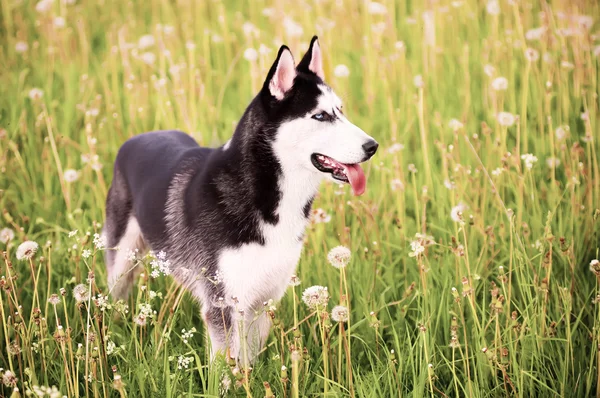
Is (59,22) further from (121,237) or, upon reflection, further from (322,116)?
(322,116)

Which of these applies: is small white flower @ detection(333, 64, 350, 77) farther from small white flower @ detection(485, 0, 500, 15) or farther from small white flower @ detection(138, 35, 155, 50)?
small white flower @ detection(138, 35, 155, 50)

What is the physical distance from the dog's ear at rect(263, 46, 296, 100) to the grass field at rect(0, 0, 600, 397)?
971 millimetres

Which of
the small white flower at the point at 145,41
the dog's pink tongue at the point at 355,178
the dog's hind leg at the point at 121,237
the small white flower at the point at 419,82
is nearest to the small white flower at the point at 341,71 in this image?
the small white flower at the point at 419,82

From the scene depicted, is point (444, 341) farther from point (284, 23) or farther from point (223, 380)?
point (284, 23)

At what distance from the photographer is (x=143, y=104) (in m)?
5.87

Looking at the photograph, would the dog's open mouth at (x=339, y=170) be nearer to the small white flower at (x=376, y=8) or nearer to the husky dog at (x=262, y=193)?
the husky dog at (x=262, y=193)

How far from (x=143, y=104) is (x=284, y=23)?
1.77 meters

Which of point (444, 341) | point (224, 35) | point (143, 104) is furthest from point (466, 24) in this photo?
point (444, 341)

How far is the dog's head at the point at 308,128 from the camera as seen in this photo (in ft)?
10.4

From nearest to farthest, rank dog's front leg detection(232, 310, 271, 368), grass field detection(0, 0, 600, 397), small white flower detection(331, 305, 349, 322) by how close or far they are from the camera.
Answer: small white flower detection(331, 305, 349, 322) → grass field detection(0, 0, 600, 397) → dog's front leg detection(232, 310, 271, 368)

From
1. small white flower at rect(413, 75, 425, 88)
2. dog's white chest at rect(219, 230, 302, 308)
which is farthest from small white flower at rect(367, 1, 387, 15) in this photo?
dog's white chest at rect(219, 230, 302, 308)

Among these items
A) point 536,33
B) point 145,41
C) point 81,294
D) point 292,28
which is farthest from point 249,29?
point 81,294

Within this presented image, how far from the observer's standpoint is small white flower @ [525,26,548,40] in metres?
6.21

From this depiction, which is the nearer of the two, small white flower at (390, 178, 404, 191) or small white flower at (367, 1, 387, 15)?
small white flower at (390, 178, 404, 191)
